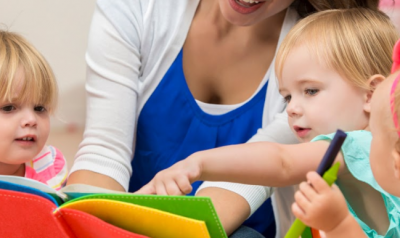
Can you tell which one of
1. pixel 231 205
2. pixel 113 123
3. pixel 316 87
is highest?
pixel 316 87

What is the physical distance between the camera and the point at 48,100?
4.06ft

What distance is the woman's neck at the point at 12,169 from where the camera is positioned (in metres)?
1.23

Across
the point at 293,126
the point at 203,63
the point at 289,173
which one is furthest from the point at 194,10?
the point at 289,173

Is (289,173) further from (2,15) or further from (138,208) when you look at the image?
(2,15)

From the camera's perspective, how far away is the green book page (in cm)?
72

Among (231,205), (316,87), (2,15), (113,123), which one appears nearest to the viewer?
(316,87)

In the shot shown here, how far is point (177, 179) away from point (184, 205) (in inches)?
3.9

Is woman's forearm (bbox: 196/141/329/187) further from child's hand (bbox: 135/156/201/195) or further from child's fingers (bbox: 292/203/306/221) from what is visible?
child's fingers (bbox: 292/203/306/221)

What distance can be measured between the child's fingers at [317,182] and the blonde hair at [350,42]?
1.29 ft

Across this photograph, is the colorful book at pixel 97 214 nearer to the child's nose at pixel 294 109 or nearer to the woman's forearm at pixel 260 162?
the woman's forearm at pixel 260 162

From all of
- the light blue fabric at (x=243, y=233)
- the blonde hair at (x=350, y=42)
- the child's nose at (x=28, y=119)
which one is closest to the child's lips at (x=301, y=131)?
the blonde hair at (x=350, y=42)

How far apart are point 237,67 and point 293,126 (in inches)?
13.6

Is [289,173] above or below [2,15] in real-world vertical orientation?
below

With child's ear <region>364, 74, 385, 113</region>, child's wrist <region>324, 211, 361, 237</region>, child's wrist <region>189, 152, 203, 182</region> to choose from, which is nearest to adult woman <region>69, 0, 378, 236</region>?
child's ear <region>364, 74, 385, 113</region>
